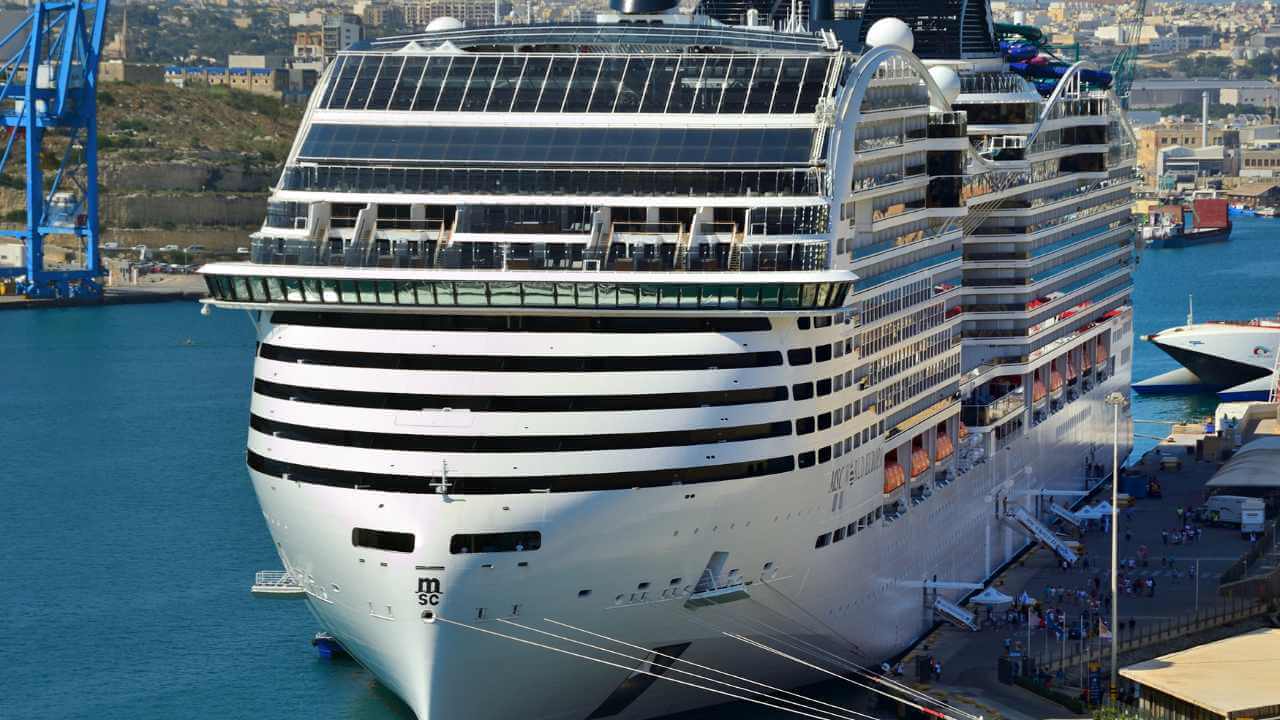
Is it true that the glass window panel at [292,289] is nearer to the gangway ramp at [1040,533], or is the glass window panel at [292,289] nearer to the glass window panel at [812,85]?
the glass window panel at [812,85]

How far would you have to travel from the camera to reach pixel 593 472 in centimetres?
2978

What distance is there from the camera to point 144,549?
156 feet

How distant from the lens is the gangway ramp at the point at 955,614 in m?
38.6

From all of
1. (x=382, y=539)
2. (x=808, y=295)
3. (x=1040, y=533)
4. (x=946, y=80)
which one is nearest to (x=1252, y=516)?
(x=1040, y=533)

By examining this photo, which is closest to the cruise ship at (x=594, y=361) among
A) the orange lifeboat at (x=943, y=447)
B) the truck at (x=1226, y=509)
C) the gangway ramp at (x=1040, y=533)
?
the orange lifeboat at (x=943, y=447)

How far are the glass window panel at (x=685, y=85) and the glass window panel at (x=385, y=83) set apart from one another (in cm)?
388

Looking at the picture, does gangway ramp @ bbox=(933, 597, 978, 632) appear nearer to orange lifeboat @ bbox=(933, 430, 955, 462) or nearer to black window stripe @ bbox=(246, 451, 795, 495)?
orange lifeboat @ bbox=(933, 430, 955, 462)

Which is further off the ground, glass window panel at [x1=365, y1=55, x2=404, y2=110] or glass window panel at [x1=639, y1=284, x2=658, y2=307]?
glass window panel at [x1=365, y1=55, x2=404, y2=110]

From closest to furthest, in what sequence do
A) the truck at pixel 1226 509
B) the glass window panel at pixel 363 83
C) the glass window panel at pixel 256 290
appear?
the glass window panel at pixel 256 290
the glass window panel at pixel 363 83
the truck at pixel 1226 509

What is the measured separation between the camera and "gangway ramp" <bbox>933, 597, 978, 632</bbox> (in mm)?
38625

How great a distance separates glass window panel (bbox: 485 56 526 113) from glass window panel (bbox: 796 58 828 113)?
385 centimetres

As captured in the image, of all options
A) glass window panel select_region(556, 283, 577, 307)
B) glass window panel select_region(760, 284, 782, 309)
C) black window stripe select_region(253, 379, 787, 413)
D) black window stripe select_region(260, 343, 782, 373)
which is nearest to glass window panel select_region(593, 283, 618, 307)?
glass window panel select_region(556, 283, 577, 307)

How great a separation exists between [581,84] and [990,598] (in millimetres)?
11912

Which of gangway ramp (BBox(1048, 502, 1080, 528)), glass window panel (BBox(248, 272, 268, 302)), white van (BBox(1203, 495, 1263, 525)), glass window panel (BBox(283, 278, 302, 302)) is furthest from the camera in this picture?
white van (BBox(1203, 495, 1263, 525))
